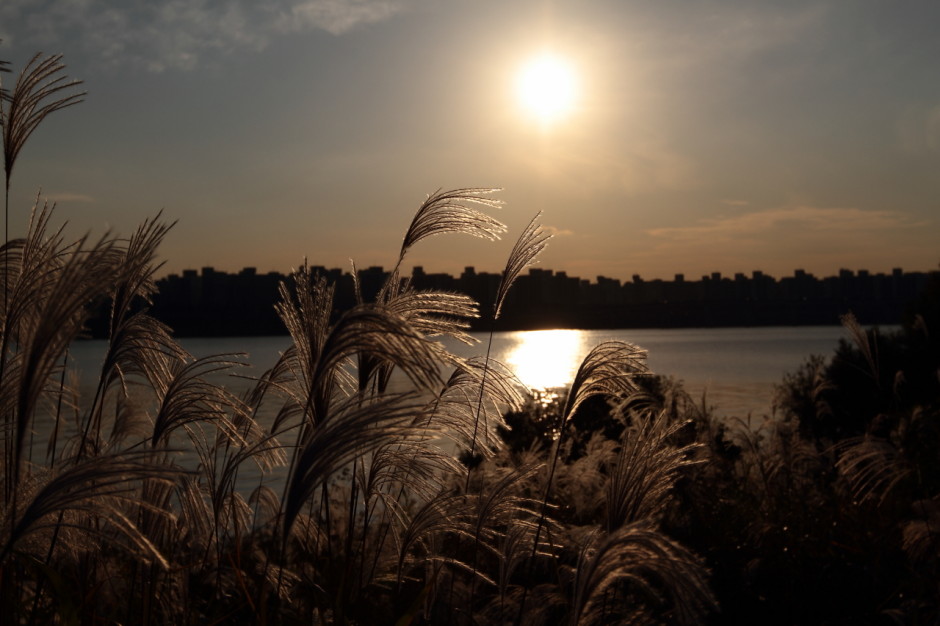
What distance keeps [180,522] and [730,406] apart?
33.2 m

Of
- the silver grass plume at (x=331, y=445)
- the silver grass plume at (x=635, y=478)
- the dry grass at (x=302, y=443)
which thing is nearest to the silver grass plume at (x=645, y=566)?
the dry grass at (x=302, y=443)

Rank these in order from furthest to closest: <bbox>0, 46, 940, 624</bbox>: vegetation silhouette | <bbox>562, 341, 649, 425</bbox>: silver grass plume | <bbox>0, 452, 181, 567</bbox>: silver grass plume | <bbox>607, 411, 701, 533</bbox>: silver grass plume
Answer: <bbox>562, 341, 649, 425</bbox>: silver grass plume → <bbox>607, 411, 701, 533</bbox>: silver grass plume → <bbox>0, 46, 940, 624</bbox>: vegetation silhouette → <bbox>0, 452, 181, 567</bbox>: silver grass plume

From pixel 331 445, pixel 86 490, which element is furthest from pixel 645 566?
pixel 86 490

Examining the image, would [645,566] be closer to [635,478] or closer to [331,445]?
[635,478]

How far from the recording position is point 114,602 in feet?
13.1

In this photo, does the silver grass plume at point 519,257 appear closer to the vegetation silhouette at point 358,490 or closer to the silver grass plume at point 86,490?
the vegetation silhouette at point 358,490

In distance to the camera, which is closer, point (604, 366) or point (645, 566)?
point (645, 566)

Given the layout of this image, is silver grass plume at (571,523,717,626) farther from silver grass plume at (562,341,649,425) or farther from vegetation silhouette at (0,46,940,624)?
silver grass plume at (562,341,649,425)

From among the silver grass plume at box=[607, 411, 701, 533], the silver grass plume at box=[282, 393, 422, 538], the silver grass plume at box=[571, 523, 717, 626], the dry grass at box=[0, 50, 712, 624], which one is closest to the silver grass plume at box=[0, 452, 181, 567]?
the dry grass at box=[0, 50, 712, 624]

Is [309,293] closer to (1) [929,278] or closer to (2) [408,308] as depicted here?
(2) [408,308]

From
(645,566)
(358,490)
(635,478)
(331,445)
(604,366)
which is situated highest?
(604,366)

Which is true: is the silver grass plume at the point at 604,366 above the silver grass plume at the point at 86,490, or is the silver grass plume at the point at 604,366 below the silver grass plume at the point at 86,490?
above

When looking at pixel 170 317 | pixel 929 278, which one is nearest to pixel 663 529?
pixel 929 278

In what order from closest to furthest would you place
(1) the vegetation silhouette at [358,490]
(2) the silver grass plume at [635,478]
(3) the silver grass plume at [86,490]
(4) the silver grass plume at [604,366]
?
(3) the silver grass plume at [86,490]
(1) the vegetation silhouette at [358,490]
(2) the silver grass plume at [635,478]
(4) the silver grass plume at [604,366]
